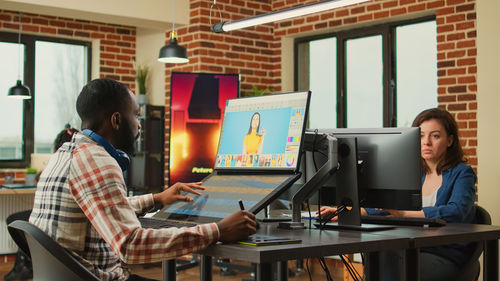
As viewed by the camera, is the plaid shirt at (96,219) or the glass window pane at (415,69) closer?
the plaid shirt at (96,219)

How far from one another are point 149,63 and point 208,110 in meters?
1.47

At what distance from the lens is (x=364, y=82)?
631cm

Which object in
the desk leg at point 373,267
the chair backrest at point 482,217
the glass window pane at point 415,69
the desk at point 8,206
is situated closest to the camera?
the desk leg at point 373,267

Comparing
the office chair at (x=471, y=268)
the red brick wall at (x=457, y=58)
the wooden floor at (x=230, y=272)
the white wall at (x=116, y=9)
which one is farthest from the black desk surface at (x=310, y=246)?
the white wall at (x=116, y=9)

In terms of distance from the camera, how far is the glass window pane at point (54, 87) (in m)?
7.03

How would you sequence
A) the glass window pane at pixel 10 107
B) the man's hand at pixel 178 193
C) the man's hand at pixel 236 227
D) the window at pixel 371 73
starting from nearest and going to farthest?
the man's hand at pixel 236 227, the man's hand at pixel 178 193, the window at pixel 371 73, the glass window pane at pixel 10 107

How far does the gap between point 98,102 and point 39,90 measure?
533 centimetres

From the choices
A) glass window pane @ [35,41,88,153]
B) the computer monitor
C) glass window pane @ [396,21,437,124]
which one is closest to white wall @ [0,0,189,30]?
glass window pane @ [35,41,88,153]

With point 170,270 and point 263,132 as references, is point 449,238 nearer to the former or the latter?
point 263,132

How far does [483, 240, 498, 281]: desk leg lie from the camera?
2584 mm

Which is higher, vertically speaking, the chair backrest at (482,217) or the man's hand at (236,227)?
the man's hand at (236,227)

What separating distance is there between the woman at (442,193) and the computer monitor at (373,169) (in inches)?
8.3

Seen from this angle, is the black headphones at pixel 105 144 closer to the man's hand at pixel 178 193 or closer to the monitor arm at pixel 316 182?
the man's hand at pixel 178 193

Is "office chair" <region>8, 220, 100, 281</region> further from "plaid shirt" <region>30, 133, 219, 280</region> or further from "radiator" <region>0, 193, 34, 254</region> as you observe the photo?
"radiator" <region>0, 193, 34, 254</region>
